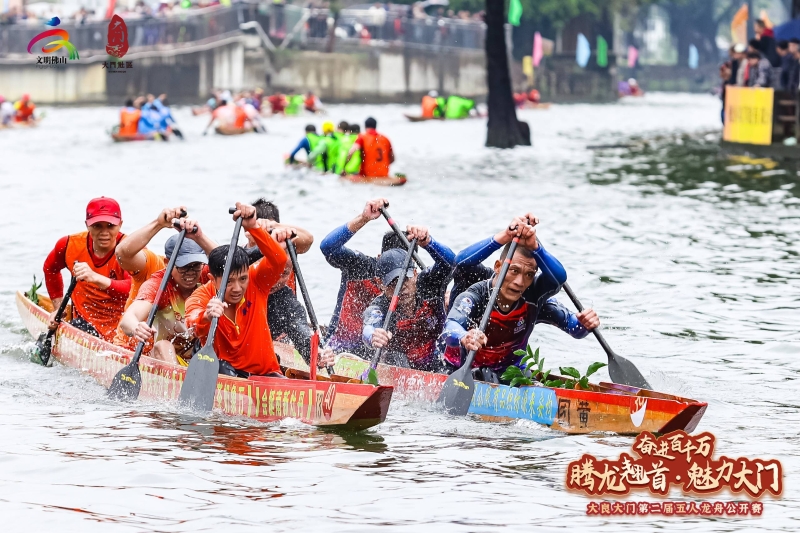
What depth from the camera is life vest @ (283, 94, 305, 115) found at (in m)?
53.8

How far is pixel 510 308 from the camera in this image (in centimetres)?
986

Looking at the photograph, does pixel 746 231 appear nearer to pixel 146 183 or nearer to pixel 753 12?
pixel 146 183

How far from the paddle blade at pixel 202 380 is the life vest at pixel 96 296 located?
2.07 m

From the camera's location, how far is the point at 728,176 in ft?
89.8

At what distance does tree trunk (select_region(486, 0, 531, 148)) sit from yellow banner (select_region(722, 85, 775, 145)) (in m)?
5.65

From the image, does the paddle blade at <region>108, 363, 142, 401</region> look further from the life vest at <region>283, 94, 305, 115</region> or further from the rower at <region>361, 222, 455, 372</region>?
the life vest at <region>283, 94, 305, 115</region>

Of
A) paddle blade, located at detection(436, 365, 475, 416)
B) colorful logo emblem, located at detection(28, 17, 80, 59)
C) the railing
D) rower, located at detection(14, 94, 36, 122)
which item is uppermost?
the railing

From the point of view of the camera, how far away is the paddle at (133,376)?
33.6 feet

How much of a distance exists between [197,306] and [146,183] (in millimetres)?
19499

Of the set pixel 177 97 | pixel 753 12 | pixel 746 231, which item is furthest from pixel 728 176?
pixel 753 12

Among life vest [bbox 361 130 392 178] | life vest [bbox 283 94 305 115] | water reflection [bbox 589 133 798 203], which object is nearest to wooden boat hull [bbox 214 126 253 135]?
water reflection [bbox 589 133 798 203]

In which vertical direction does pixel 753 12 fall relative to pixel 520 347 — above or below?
above

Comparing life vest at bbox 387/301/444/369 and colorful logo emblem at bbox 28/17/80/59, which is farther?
colorful logo emblem at bbox 28/17/80/59

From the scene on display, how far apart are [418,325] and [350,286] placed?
2.66 feet
